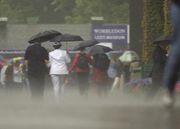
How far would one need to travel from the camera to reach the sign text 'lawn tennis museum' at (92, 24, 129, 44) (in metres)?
45.3

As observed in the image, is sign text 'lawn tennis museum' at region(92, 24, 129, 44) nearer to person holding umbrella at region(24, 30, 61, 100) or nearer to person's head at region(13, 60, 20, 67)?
person's head at region(13, 60, 20, 67)

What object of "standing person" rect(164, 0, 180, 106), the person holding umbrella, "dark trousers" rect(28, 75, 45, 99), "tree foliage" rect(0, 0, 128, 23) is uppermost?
"standing person" rect(164, 0, 180, 106)

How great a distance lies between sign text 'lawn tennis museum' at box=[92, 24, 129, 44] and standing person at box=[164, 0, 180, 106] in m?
37.4

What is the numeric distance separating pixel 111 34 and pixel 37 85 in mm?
30983

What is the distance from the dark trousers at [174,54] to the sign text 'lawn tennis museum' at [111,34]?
3747cm

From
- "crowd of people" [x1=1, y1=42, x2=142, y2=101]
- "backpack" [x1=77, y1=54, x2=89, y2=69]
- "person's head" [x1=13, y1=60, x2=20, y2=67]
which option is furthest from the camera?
"person's head" [x1=13, y1=60, x2=20, y2=67]

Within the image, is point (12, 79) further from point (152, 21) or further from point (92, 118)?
point (92, 118)

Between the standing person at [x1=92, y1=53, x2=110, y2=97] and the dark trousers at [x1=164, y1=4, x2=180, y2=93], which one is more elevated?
the dark trousers at [x1=164, y1=4, x2=180, y2=93]

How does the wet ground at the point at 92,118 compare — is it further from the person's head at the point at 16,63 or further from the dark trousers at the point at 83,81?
the person's head at the point at 16,63

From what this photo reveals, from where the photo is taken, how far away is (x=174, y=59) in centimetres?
743

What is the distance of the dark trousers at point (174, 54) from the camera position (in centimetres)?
731

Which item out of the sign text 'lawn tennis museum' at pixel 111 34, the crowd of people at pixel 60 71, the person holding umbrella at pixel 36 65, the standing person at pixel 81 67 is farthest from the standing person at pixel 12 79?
the sign text 'lawn tennis museum' at pixel 111 34

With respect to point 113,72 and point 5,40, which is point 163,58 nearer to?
point 113,72

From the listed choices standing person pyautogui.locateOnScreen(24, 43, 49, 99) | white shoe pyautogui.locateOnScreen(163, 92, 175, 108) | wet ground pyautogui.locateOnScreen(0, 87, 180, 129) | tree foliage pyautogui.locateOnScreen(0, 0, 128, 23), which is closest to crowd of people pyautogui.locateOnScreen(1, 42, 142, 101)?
standing person pyautogui.locateOnScreen(24, 43, 49, 99)
